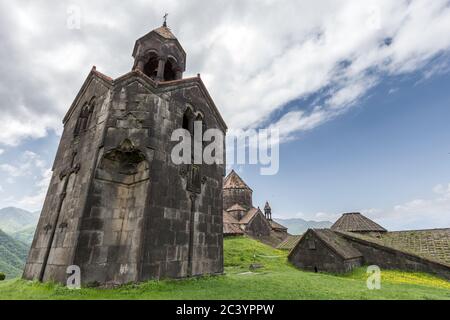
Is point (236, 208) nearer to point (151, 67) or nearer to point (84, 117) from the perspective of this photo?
point (151, 67)

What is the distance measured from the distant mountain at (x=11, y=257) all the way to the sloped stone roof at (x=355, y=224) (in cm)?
6376

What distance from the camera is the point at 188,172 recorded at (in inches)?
424

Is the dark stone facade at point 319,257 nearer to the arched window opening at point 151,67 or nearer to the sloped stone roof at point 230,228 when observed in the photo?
the sloped stone roof at point 230,228

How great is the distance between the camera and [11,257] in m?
59.7

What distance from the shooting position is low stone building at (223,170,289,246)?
115 ft

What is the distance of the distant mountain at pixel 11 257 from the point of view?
172 feet

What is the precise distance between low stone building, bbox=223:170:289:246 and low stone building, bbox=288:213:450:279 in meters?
15.3

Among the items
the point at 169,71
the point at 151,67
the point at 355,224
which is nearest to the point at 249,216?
the point at 355,224

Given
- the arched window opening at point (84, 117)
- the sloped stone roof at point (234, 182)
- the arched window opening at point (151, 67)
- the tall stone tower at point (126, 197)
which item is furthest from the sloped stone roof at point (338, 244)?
the sloped stone roof at point (234, 182)

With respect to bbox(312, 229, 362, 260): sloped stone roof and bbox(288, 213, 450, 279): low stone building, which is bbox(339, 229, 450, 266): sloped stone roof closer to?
bbox(288, 213, 450, 279): low stone building

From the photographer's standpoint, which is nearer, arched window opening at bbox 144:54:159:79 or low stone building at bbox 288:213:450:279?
low stone building at bbox 288:213:450:279

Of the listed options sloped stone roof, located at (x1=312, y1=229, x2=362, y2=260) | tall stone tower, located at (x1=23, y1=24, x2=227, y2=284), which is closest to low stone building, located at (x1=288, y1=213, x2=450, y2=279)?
sloped stone roof, located at (x1=312, y1=229, x2=362, y2=260)

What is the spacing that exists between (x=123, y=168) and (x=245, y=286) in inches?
263
